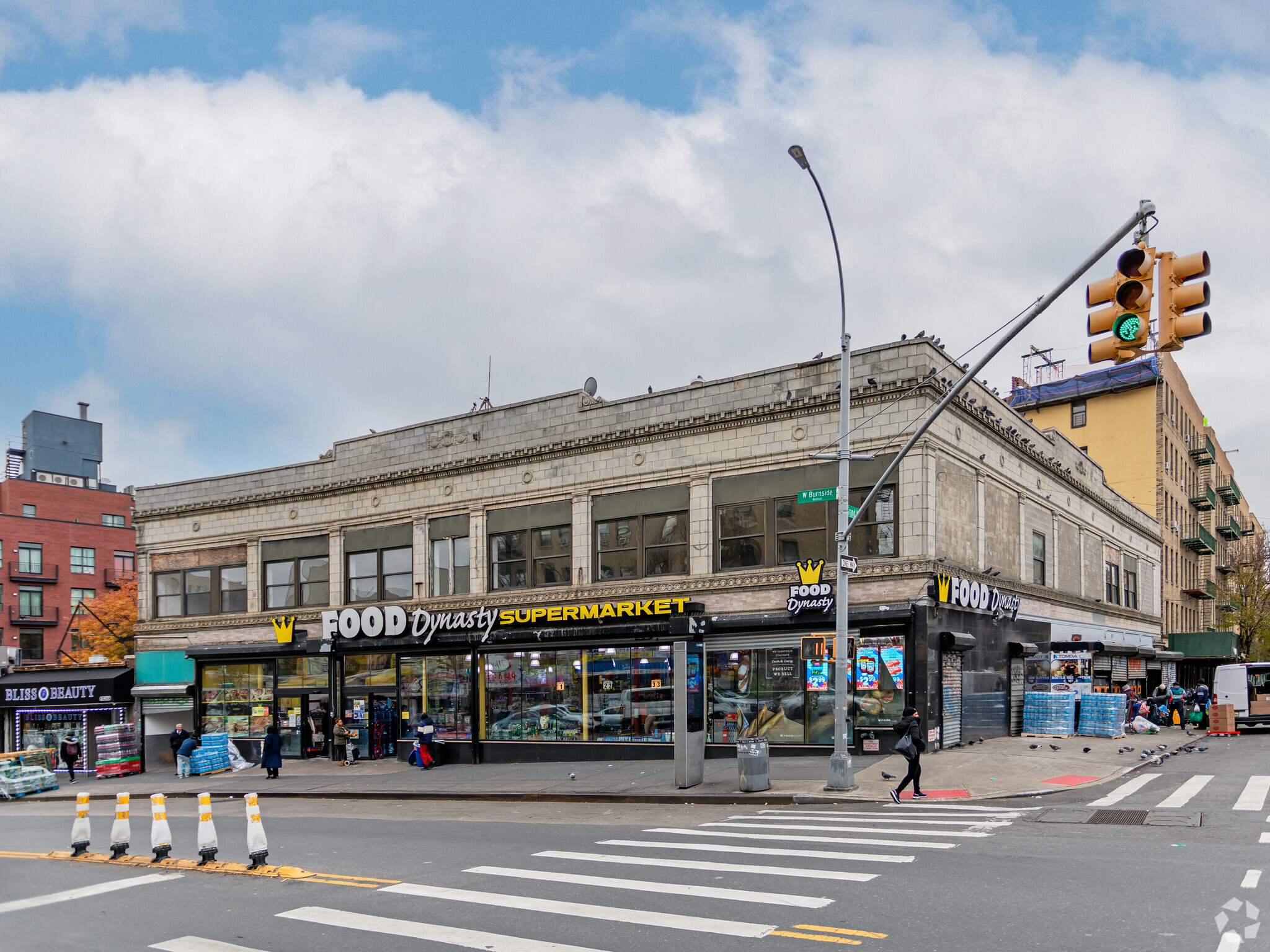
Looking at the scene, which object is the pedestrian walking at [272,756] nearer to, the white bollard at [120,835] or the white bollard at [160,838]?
the white bollard at [120,835]

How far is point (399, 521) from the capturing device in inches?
1280

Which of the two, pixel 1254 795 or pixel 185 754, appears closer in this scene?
pixel 1254 795

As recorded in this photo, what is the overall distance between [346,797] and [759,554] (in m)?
11.6

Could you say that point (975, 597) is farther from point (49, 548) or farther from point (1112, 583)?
point (49, 548)

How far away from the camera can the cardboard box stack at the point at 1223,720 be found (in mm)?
32344

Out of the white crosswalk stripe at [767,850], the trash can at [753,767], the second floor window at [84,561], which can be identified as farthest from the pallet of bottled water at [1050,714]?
the second floor window at [84,561]

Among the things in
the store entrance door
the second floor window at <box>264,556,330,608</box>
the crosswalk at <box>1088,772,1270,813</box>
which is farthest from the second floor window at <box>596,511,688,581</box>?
the crosswalk at <box>1088,772,1270,813</box>

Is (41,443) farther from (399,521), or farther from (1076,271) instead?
(1076,271)

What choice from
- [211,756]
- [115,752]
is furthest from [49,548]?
[211,756]

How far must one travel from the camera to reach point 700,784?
68.2 feet

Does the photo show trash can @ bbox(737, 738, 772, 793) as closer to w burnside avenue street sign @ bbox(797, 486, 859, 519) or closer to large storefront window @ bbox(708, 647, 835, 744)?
large storefront window @ bbox(708, 647, 835, 744)

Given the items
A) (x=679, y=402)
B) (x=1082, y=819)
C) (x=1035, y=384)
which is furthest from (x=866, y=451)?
(x=1035, y=384)

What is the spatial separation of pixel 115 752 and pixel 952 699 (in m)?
28.6

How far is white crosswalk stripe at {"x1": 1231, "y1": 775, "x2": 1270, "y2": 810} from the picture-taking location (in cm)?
1545
